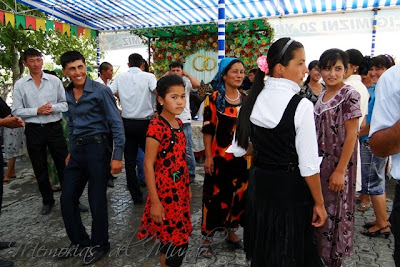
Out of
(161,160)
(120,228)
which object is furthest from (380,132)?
(120,228)

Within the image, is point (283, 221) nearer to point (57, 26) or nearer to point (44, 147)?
point (44, 147)

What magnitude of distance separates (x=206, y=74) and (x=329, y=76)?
28.3 ft

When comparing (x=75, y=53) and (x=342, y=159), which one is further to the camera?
(x=75, y=53)

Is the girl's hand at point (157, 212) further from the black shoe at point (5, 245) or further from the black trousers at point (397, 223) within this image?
the black shoe at point (5, 245)

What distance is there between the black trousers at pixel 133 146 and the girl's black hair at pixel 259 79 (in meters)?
2.29

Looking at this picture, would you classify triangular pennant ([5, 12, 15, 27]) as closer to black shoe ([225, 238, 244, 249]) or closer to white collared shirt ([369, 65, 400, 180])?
black shoe ([225, 238, 244, 249])

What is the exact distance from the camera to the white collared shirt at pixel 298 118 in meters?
1.65

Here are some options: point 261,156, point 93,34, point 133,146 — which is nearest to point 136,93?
point 133,146

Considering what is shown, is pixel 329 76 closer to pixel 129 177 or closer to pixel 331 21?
pixel 129 177

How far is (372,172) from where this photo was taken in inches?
132

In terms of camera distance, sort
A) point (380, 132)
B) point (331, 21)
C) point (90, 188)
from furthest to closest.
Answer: point (331, 21) → point (90, 188) → point (380, 132)

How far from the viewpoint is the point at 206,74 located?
1079cm

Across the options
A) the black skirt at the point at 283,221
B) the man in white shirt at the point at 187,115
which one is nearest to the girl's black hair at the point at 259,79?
the black skirt at the point at 283,221

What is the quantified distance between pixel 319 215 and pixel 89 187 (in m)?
1.92
